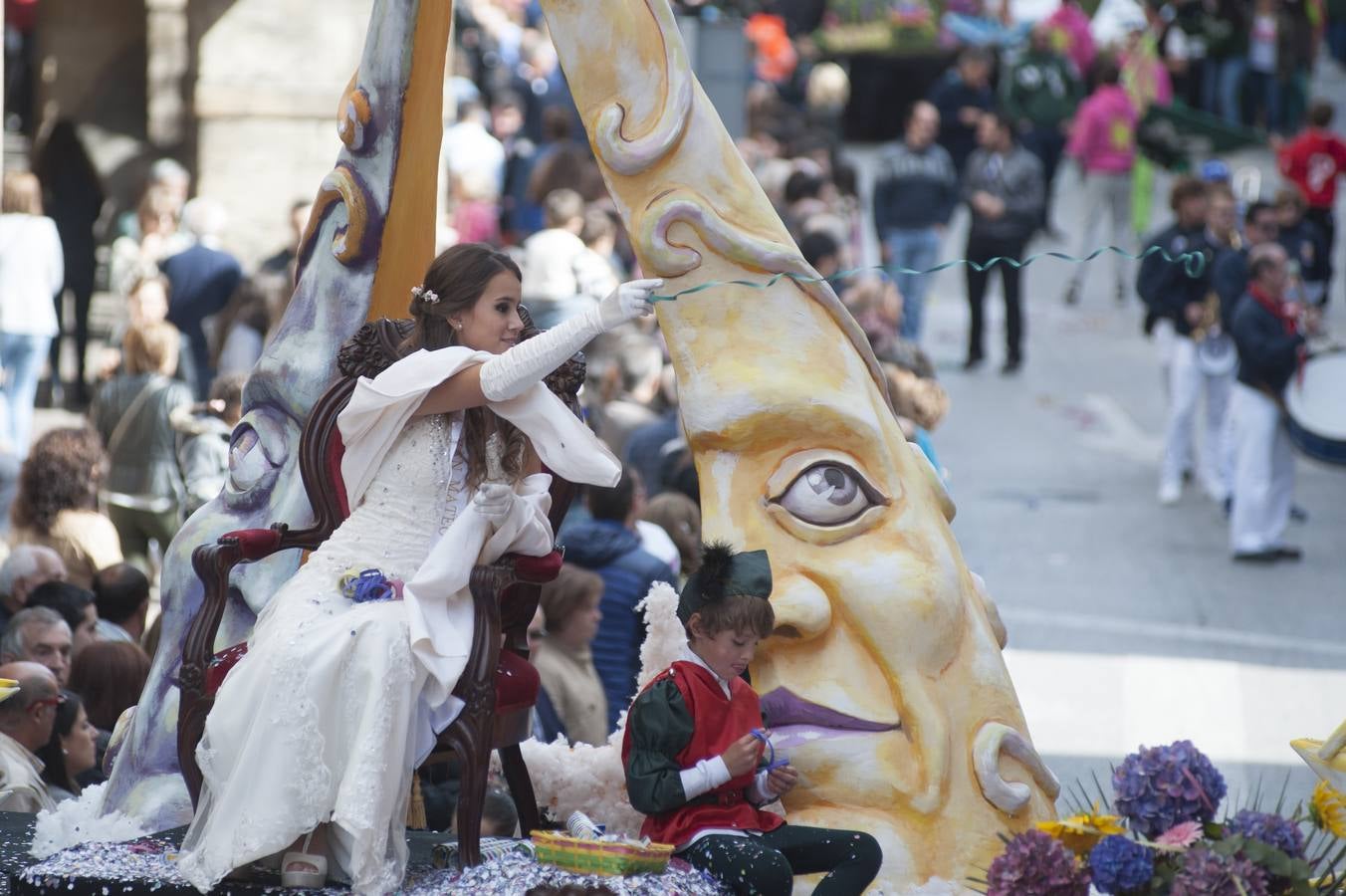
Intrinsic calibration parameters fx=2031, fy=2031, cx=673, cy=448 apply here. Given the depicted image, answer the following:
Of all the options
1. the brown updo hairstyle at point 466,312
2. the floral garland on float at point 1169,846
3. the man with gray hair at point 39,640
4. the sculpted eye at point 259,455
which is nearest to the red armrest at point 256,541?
the brown updo hairstyle at point 466,312

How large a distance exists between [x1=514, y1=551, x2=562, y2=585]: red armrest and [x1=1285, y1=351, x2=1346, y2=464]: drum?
21.9 feet

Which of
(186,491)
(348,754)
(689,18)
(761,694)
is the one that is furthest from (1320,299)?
(348,754)

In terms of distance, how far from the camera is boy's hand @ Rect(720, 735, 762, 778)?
4523 millimetres

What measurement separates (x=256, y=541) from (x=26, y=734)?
119 cm

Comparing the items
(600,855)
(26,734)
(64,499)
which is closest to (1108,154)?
(64,499)

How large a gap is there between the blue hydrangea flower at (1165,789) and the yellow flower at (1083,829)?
0.04 meters

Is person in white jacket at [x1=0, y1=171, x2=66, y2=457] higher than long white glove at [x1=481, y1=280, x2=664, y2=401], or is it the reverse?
long white glove at [x1=481, y1=280, x2=664, y2=401]

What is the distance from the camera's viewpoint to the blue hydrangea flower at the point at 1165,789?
3.89 meters

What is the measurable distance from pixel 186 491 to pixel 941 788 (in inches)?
135

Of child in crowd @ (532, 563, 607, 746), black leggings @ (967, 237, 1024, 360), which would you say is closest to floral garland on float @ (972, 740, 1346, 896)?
child in crowd @ (532, 563, 607, 746)

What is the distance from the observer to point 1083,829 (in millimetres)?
3959

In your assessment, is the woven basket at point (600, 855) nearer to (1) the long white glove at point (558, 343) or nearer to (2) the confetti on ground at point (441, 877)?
(2) the confetti on ground at point (441, 877)

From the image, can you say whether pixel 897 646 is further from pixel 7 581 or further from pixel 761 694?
pixel 7 581

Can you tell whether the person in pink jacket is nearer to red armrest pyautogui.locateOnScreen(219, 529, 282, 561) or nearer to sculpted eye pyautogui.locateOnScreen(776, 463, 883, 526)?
sculpted eye pyautogui.locateOnScreen(776, 463, 883, 526)
